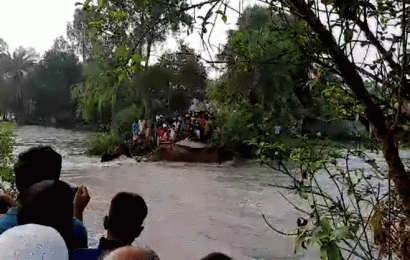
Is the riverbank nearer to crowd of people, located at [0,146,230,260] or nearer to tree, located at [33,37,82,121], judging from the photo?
crowd of people, located at [0,146,230,260]

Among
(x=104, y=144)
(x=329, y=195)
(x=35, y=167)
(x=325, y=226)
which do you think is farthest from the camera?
(x=104, y=144)

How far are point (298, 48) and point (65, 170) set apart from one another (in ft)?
54.1

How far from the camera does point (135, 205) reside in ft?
6.79

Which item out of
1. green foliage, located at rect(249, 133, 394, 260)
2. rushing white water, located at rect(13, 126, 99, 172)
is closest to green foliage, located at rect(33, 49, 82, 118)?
rushing white water, located at rect(13, 126, 99, 172)

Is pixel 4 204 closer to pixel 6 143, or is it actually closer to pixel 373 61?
pixel 373 61

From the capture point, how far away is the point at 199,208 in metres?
10.7

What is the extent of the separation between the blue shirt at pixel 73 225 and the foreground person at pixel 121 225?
0.50 feet

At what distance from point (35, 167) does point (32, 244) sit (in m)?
0.97

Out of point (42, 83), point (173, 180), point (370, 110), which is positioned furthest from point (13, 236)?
point (42, 83)

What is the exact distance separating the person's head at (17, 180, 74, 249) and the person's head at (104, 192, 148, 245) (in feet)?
0.78

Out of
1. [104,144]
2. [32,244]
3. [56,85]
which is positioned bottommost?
[104,144]

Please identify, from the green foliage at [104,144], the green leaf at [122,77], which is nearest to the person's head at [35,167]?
the green leaf at [122,77]

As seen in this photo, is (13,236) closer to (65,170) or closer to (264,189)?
(264,189)

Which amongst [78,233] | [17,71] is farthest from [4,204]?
[17,71]
